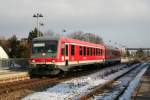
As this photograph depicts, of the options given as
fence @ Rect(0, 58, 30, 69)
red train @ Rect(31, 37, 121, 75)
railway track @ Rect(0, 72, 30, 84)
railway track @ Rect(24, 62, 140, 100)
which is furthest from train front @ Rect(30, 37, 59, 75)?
fence @ Rect(0, 58, 30, 69)

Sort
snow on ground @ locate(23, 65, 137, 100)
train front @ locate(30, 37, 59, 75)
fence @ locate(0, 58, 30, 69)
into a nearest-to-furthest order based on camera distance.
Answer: snow on ground @ locate(23, 65, 137, 100)
train front @ locate(30, 37, 59, 75)
fence @ locate(0, 58, 30, 69)

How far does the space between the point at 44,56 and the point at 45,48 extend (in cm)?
70

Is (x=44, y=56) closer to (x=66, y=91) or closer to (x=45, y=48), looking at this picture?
(x=45, y=48)

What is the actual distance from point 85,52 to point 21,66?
853cm

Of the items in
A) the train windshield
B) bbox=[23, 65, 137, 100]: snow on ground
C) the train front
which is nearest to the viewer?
bbox=[23, 65, 137, 100]: snow on ground

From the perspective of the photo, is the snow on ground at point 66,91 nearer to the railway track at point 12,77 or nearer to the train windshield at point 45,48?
the train windshield at point 45,48

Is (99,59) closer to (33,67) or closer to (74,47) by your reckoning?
(74,47)

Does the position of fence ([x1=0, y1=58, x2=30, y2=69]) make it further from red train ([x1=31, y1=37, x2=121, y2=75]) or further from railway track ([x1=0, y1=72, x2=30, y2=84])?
red train ([x1=31, y1=37, x2=121, y2=75])

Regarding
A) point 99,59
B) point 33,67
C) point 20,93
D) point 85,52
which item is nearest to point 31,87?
point 20,93

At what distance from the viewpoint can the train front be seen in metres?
25.0

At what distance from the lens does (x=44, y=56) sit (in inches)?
995

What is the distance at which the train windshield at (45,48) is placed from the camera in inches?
998

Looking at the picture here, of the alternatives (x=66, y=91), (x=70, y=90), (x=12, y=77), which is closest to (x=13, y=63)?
(x=12, y=77)

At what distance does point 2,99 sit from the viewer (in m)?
13.9
